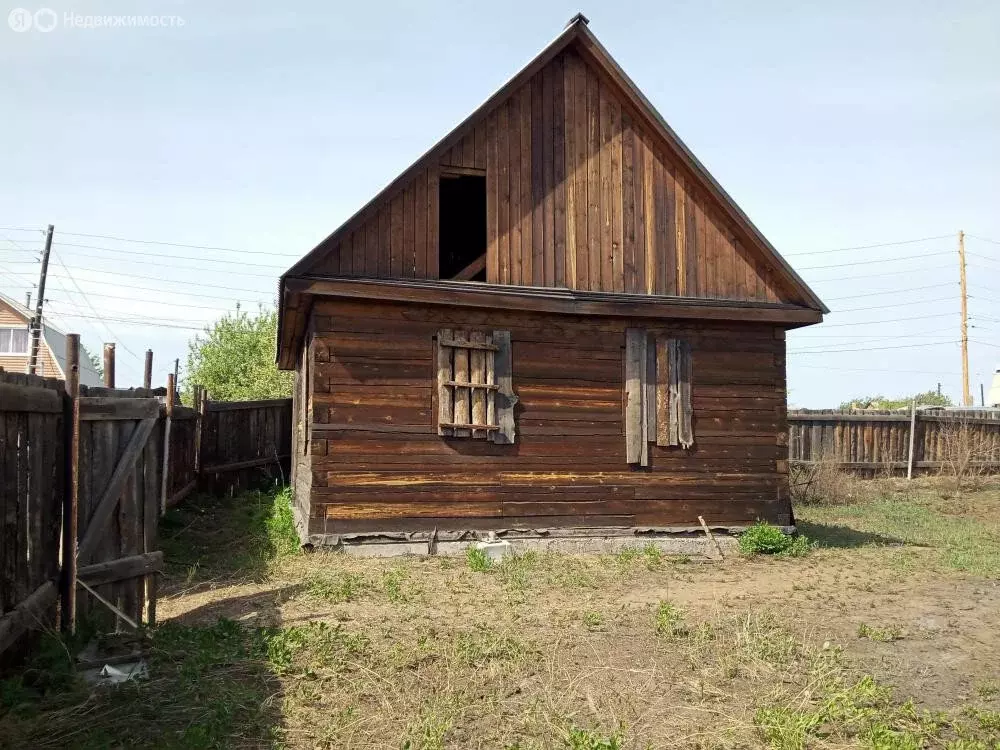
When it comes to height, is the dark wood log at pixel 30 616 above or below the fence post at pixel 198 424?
below

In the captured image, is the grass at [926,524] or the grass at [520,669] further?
the grass at [926,524]

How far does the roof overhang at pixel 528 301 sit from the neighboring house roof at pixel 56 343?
87.2ft

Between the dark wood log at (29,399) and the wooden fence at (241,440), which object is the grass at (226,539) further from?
the dark wood log at (29,399)

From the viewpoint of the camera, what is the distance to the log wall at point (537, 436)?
11.2 metres

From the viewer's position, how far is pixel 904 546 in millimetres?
13297

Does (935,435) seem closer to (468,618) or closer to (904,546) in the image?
(904,546)

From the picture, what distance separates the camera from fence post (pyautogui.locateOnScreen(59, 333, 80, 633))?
5.83 m

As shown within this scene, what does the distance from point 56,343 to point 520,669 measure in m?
49.1

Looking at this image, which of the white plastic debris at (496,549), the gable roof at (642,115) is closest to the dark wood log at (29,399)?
the white plastic debris at (496,549)

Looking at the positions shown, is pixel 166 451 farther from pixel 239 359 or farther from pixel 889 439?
pixel 239 359

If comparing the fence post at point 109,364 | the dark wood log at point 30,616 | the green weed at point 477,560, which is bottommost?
the green weed at point 477,560

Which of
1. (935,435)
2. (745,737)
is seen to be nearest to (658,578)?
(745,737)

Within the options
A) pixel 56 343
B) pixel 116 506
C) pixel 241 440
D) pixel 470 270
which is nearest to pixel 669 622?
pixel 116 506

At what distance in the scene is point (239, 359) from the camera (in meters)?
37.7
